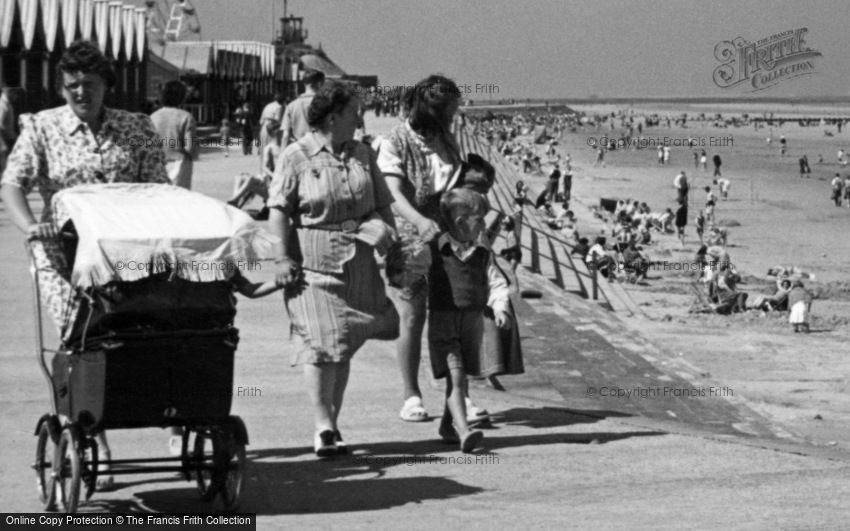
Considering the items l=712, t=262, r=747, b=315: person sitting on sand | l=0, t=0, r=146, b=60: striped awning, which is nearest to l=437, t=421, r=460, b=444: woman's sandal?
l=712, t=262, r=747, b=315: person sitting on sand

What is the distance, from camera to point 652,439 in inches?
303

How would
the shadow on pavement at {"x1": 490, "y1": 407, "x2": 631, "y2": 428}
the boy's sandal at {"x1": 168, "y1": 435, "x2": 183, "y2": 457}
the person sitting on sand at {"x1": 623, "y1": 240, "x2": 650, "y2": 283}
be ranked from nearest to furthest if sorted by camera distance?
1. the boy's sandal at {"x1": 168, "y1": 435, "x2": 183, "y2": 457}
2. the shadow on pavement at {"x1": 490, "y1": 407, "x2": 631, "y2": 428}
3. the person sitting on sand at {"x1": 623, "y1": 240, "x2": 650, "y2": 283}

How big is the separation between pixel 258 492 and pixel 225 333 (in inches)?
35.6

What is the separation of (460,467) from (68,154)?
213 centimetres

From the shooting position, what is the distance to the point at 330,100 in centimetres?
694

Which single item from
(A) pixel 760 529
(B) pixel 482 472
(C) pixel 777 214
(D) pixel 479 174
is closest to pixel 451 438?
(B) pixel 482 472

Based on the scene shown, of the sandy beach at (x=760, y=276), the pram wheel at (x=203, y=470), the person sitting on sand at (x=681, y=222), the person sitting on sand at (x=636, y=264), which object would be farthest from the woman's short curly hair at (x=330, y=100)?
the person sitting on sand at (x=681, y=222)

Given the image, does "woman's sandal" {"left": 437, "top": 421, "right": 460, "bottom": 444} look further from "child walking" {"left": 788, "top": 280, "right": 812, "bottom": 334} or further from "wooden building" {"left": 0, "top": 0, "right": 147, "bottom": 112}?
"child walking" {"left": 788, "top": 280, "right": 812, "bottom": 334}

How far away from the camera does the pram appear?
5.61m

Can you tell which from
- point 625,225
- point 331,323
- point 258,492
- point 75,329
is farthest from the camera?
point 625,225

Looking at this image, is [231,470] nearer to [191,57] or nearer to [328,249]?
[328,249]

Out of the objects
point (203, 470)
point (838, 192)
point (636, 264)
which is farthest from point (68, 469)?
point (838, 192)

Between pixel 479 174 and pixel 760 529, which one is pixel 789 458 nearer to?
pixel 760 529

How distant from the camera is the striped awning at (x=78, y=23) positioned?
25031mm
